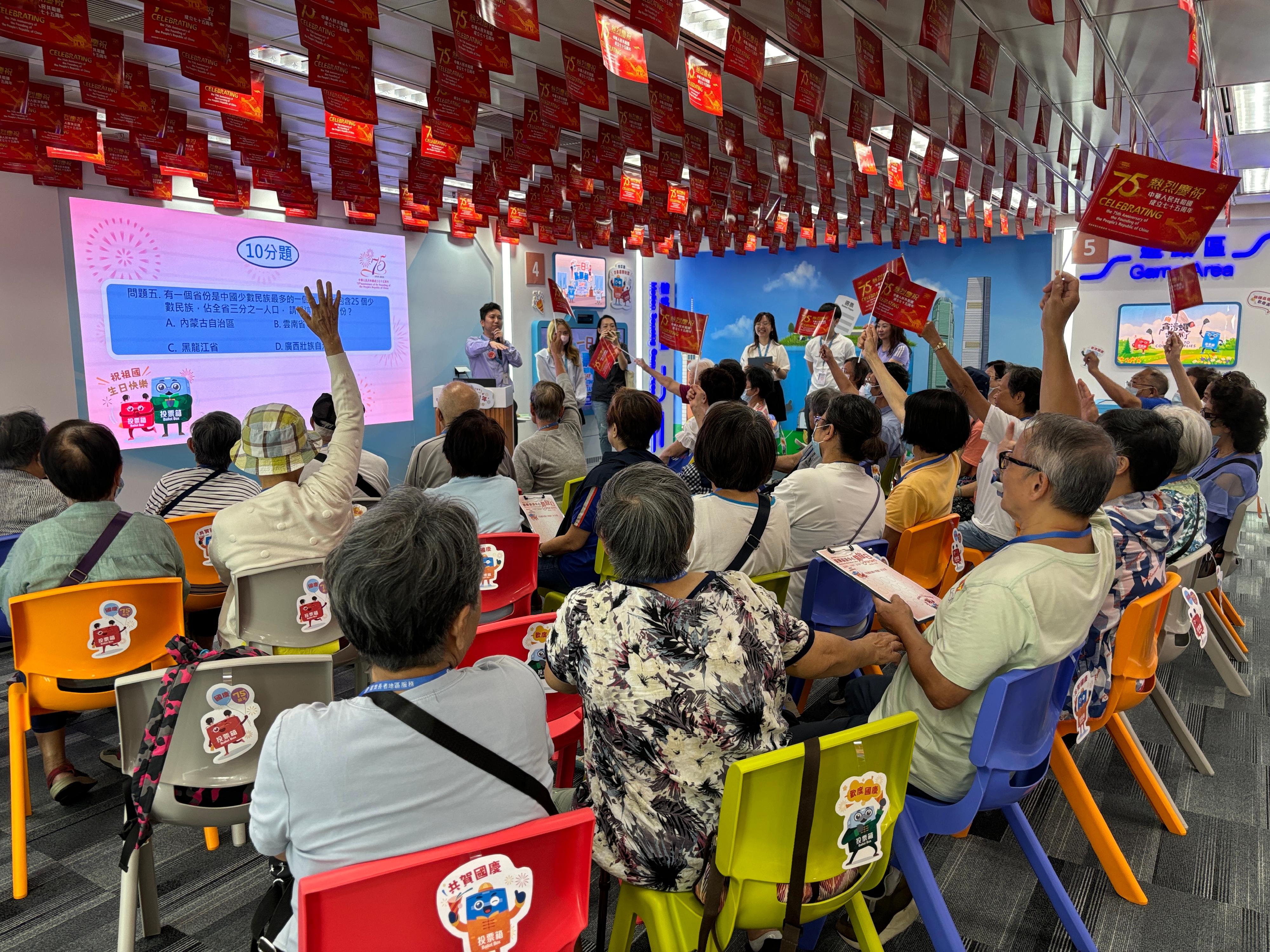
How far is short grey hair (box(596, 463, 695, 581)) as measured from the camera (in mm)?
1655

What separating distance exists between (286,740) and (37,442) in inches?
137

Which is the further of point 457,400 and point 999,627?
point 457,400

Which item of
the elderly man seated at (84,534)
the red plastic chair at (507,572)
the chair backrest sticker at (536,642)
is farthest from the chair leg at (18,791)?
the chair backrest sticker at (536,642)

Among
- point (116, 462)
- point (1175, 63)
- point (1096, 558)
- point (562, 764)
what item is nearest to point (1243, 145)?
point (1175, 63)

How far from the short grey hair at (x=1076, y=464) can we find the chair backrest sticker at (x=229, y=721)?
2.04 metres

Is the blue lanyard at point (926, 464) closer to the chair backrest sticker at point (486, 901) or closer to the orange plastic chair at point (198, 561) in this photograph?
the chair backrest sticker at point (486, 901)

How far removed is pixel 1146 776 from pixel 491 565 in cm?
258

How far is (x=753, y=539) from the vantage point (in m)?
2.58

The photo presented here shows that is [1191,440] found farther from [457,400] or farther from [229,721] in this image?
[229,721]

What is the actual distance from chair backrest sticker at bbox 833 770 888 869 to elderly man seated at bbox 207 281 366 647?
6.66ft

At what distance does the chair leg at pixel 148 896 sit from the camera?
2.23m

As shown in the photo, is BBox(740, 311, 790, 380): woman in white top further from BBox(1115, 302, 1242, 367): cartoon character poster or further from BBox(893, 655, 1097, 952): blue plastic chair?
BBox(893, 655, 1097, 952): blue plastic chair

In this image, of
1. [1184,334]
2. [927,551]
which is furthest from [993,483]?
→ [1184,334]

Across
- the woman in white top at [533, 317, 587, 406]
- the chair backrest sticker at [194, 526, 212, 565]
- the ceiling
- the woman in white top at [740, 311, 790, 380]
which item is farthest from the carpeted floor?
the woman in white top at [740, 311, 790, 380]
